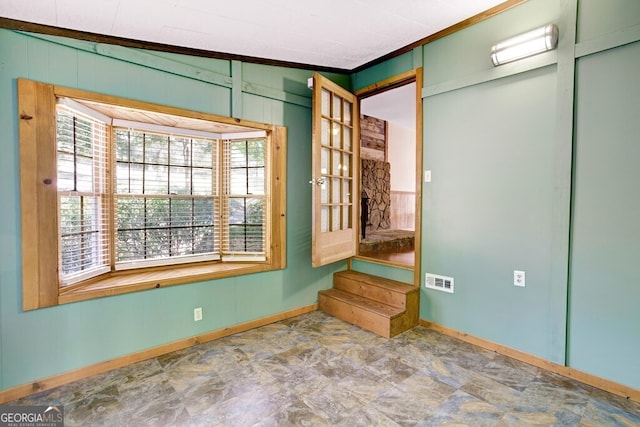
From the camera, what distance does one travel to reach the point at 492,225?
261cm

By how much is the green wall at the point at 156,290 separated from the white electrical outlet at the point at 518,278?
1.97 metres

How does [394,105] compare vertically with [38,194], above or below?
above

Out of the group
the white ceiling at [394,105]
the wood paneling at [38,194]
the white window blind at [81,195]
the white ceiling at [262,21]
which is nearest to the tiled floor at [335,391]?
the wood paneling at [38,194]

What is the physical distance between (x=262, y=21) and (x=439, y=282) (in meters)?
2.74

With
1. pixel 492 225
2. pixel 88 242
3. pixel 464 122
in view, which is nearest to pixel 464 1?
pixel 464 122

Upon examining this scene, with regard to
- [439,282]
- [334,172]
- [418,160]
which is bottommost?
[439,282]

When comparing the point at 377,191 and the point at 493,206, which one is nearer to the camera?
the point at 493,206

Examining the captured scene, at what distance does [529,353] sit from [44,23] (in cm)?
422

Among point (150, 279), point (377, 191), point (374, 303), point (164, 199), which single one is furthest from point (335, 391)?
point (377, 191)

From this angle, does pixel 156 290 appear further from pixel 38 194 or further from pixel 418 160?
pixel 418 160

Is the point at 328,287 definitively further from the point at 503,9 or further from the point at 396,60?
the point at 503,9

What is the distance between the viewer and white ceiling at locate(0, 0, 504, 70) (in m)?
2.01

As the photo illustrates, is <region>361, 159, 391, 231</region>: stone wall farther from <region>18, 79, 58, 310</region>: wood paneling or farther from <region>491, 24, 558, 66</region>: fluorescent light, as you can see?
<region>18, 79, 58, 310</region>: wood paneling

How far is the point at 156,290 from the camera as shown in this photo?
8.41ft
